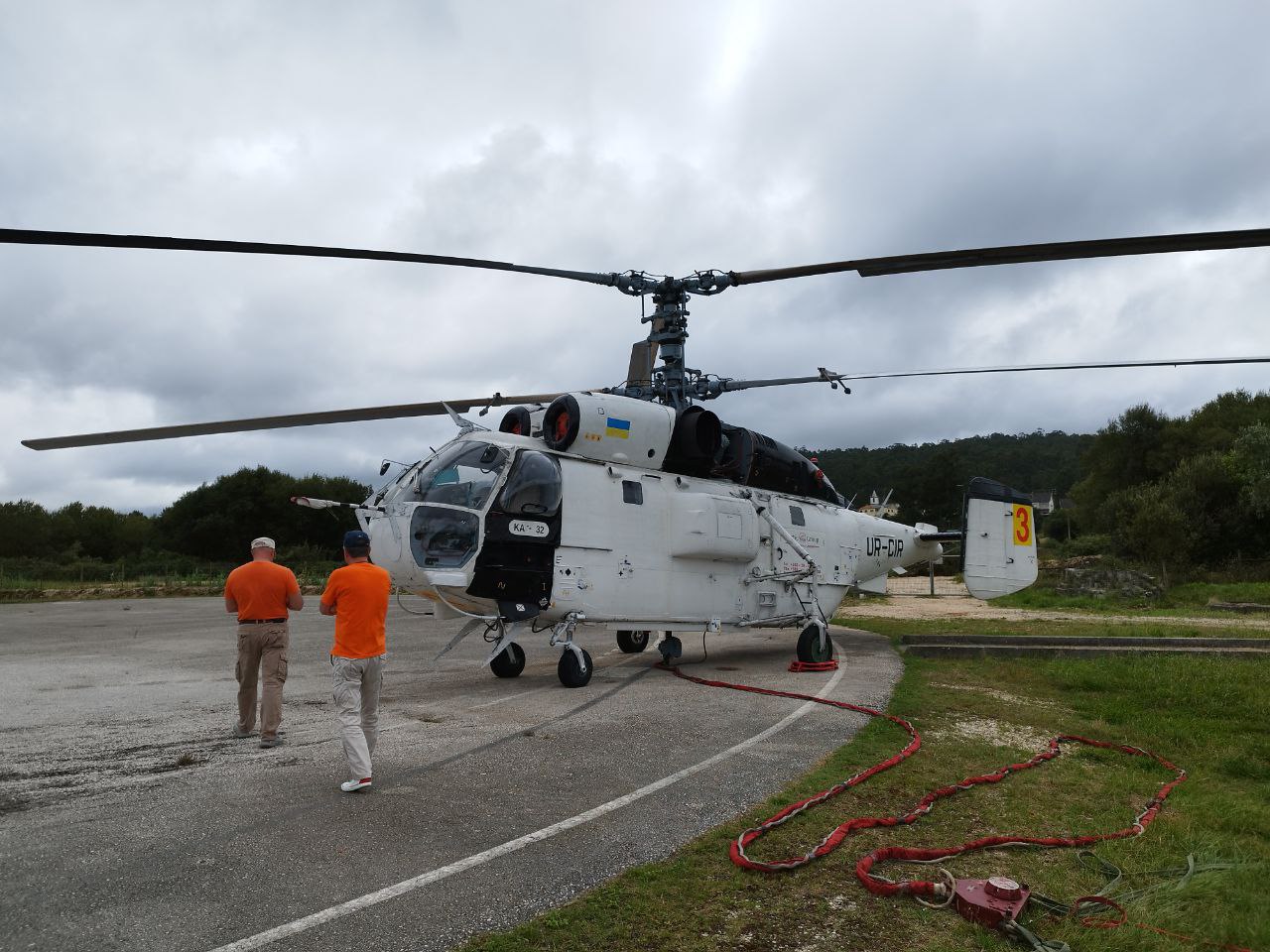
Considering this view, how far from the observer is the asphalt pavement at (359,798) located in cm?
358

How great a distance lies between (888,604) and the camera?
28.9 meters

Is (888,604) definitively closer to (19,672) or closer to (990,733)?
(990,733)

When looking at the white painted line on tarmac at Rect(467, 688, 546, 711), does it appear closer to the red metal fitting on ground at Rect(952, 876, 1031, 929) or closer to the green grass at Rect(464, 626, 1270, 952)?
the green grass at Rect(464, 626, 1270, 952)

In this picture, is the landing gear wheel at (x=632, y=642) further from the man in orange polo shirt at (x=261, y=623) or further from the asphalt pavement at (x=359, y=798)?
the man in orange polo shirt at (x=261, y=623)

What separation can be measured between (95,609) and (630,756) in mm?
24716

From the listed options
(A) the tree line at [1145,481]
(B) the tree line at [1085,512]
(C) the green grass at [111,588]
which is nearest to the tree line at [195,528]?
(B) the tree line at [1085,512]

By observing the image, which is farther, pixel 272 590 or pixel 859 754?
pixel 272 590

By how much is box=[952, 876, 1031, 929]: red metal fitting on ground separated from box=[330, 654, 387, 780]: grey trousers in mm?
3822

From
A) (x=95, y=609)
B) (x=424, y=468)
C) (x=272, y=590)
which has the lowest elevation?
(x=95, y=609)

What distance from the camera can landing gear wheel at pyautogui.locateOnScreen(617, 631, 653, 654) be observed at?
14.4 m

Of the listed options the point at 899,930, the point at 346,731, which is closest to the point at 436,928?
the point at 899,930

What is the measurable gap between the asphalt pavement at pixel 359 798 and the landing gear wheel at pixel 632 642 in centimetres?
305

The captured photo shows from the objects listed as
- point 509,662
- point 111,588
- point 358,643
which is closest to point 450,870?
point 358,643

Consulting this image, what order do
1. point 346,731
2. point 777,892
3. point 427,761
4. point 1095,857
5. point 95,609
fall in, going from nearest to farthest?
point 777,892 → point 1095,857 → point 346,731 → point 427,761 → point 95,609
